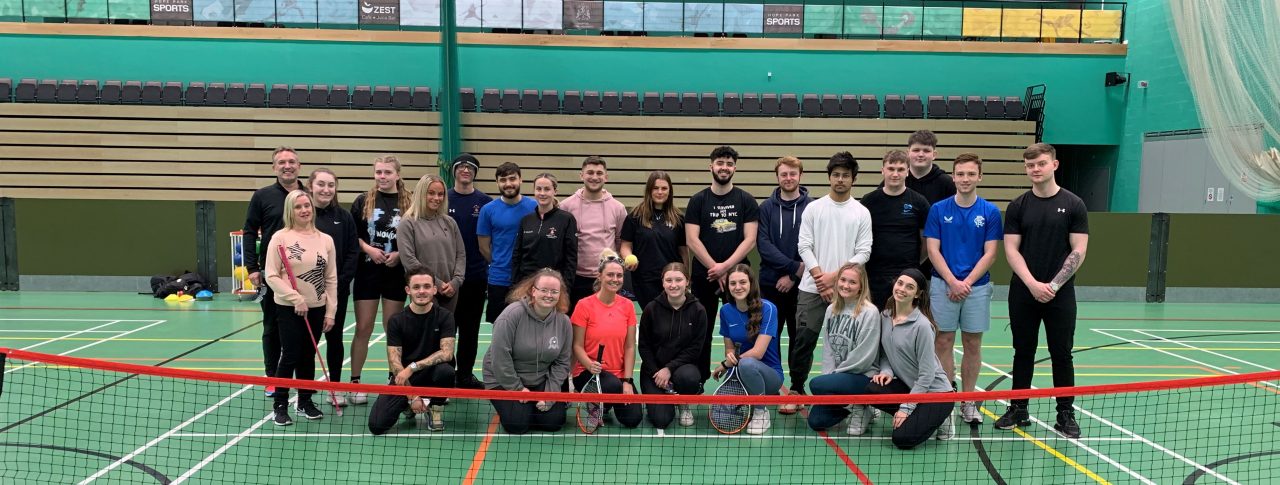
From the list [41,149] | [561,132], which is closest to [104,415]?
[561,132]

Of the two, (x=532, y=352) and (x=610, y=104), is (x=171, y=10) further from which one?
(x=532, y=352)

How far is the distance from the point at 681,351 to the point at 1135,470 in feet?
9.54

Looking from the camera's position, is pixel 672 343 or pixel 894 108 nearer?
pixel 672 343

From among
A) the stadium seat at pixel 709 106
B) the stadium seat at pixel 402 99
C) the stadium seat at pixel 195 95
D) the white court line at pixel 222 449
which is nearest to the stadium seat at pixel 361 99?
the stadium seat at pixel 402 99

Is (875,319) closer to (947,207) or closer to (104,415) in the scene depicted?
(947,207)

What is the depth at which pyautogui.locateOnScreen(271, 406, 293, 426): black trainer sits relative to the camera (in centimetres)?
564

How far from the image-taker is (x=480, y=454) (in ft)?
17.1

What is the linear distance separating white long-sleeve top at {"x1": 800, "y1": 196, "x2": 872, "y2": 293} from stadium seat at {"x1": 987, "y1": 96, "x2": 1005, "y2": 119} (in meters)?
15.7

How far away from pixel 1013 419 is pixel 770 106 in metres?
14.6

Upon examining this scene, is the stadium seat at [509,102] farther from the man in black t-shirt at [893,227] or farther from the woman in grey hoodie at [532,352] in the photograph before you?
the man in black t-shirt at [893,227]

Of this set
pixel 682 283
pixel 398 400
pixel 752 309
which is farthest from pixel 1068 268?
pixel 398 400

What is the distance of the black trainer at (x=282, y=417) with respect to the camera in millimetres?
5645

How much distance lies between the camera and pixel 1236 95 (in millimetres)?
13320

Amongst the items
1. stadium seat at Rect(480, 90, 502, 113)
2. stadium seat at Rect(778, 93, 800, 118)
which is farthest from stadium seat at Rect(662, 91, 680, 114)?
stadium seat at Rect(480, 90, 502, 113)
